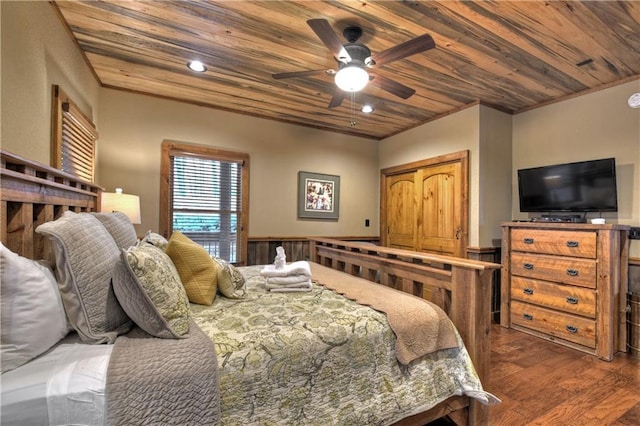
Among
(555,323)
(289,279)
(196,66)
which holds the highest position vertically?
(196,66)

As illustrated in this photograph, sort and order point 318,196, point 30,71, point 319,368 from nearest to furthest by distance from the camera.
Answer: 1. point 319,368
2. point 30,71
3. point 318,196

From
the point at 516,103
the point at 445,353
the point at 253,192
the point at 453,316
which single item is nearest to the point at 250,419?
the point at 445,353

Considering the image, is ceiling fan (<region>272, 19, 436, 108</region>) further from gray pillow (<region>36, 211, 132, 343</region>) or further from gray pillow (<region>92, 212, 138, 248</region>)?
gray pillow (<region>36, 211, 132, 343</region>)

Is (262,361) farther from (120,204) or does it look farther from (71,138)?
(71,138)

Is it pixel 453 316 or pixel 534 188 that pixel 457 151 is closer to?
pixel 534 188

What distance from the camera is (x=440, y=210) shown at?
3.85 m

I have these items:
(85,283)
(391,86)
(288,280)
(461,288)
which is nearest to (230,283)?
(288,280)

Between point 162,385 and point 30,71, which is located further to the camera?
point 30,71

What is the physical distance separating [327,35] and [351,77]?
39 centimetres

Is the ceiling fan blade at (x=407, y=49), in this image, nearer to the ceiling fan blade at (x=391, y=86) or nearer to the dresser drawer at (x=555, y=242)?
the ceiling fan blade at (x=391, y=86)

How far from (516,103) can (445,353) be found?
3.19 meters

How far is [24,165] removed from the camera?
3.99 feet

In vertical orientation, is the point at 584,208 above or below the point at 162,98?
below

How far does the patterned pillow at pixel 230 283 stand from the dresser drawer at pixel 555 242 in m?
2.89
